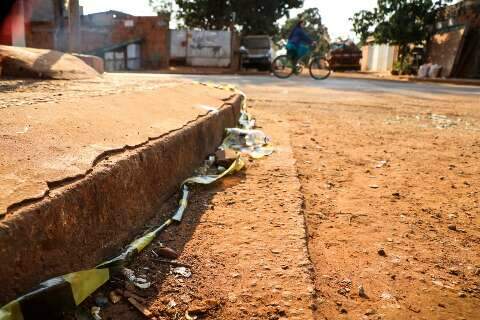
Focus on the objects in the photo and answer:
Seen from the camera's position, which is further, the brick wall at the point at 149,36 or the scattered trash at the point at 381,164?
the brick wall at the point at 149,36

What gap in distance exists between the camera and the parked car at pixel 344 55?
2586 centimetres

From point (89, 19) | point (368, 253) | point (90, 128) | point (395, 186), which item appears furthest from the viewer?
point (89, 19)

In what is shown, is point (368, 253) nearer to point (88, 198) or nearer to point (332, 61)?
point (88, 198)

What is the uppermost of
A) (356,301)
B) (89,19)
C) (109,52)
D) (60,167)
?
(89,19)

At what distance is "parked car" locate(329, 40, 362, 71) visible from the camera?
25.9 metres

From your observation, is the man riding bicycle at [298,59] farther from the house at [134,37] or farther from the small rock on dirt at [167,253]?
the small rock on dirt at [167,253]

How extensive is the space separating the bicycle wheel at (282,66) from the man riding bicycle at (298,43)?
1.17 feet

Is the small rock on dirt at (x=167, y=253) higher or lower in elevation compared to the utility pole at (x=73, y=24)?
lower

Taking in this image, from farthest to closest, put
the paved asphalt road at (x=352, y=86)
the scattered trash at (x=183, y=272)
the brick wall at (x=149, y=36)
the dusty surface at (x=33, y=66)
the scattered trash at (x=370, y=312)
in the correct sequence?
the brick wall at (x=149, y=36) < the paved asphalt road at (x=352, y=86) < the dusty surface at (x=33, y=66) < the scattered trash at (x=183, y=272) < the scattered trash at (x=370, y=312)

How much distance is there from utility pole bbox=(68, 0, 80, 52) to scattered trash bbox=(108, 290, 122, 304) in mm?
7335

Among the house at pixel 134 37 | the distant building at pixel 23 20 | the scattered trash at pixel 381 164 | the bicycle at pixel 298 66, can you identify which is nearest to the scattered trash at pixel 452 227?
the scattered trash at pixel 381 164

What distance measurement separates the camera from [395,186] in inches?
81.7

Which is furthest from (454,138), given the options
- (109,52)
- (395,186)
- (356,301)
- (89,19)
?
(89,19)

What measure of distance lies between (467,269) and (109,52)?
754 inches
